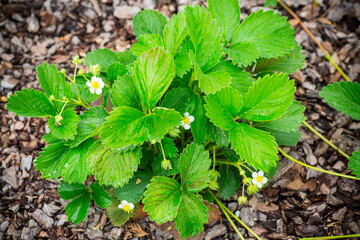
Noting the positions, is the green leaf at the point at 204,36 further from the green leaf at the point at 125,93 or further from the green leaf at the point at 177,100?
the green leaf at the point at 125,93

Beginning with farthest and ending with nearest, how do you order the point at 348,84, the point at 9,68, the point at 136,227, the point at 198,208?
1. the point at 9,68
2. the point at 136,227
3. the point at 348,84
4. the point at 198,208

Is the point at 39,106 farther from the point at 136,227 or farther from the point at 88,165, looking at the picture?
the point at 136,227

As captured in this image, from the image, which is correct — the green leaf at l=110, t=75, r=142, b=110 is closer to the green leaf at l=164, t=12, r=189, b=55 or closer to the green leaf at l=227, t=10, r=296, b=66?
the green leaf at l=164, t=12, r=189, b=55

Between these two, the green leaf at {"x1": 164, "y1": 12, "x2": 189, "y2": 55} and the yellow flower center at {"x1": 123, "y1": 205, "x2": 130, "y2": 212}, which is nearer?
the green leaf at {"x1": 164, "y1": 12, "x2": 189, "y2": 55}

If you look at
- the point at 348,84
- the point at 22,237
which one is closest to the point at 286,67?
the point at 348,84

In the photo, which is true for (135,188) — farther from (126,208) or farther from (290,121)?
(290,121)

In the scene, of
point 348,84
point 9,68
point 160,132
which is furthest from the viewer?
point 9,68

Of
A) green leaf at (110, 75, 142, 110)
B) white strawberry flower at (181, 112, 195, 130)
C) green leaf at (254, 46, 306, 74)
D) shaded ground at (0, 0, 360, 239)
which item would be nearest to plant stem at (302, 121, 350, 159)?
shaded ground at (0, 0, 360, 239)

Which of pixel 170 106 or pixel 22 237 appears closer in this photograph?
pixel 170 106
